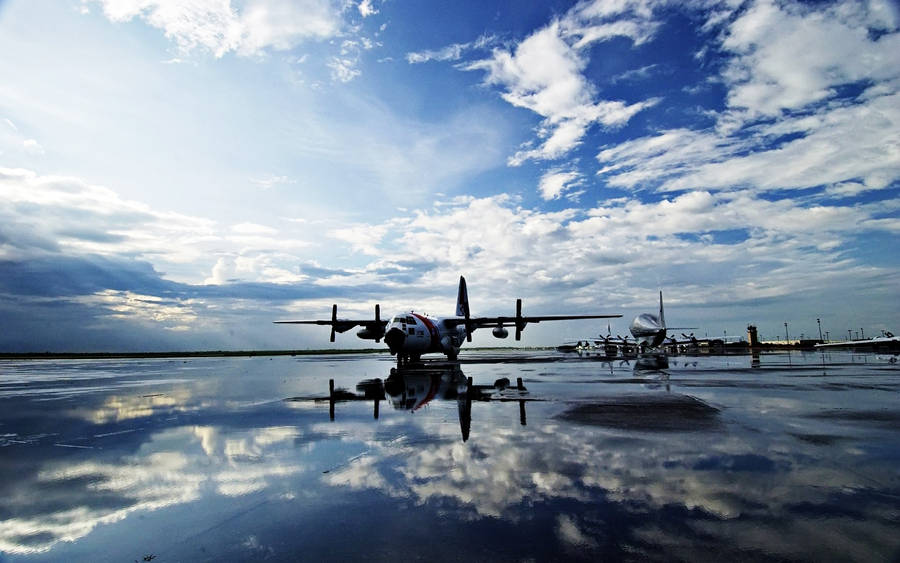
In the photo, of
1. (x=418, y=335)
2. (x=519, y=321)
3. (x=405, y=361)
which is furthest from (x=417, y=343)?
(x=519, y=321)

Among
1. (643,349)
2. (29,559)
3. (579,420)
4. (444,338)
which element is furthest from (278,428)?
(643,349)

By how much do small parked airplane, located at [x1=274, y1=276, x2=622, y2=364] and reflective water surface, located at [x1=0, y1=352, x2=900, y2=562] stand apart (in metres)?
19.5

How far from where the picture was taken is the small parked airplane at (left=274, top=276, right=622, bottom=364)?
99.7ft

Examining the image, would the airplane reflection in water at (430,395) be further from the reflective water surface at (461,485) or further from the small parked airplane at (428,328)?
the small parked airplane at (428,328)

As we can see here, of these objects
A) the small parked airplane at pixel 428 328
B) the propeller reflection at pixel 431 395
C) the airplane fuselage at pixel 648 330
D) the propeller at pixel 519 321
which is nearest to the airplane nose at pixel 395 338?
the small parked airplane at pixel 428 328

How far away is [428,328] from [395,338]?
14.0 ft

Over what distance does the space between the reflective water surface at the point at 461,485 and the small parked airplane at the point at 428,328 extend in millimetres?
19536

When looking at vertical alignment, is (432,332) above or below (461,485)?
above

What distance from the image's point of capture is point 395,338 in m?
29.5

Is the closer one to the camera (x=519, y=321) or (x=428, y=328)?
(x=428, y=328)

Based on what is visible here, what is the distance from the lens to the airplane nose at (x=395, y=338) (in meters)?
29.6

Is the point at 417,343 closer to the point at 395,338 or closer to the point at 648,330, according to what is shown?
the point at 395,338

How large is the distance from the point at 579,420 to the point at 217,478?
6.89 metres

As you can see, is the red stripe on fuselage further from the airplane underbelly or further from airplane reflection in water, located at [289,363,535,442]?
airplane reflection in water, located at [289,363,535,442]
